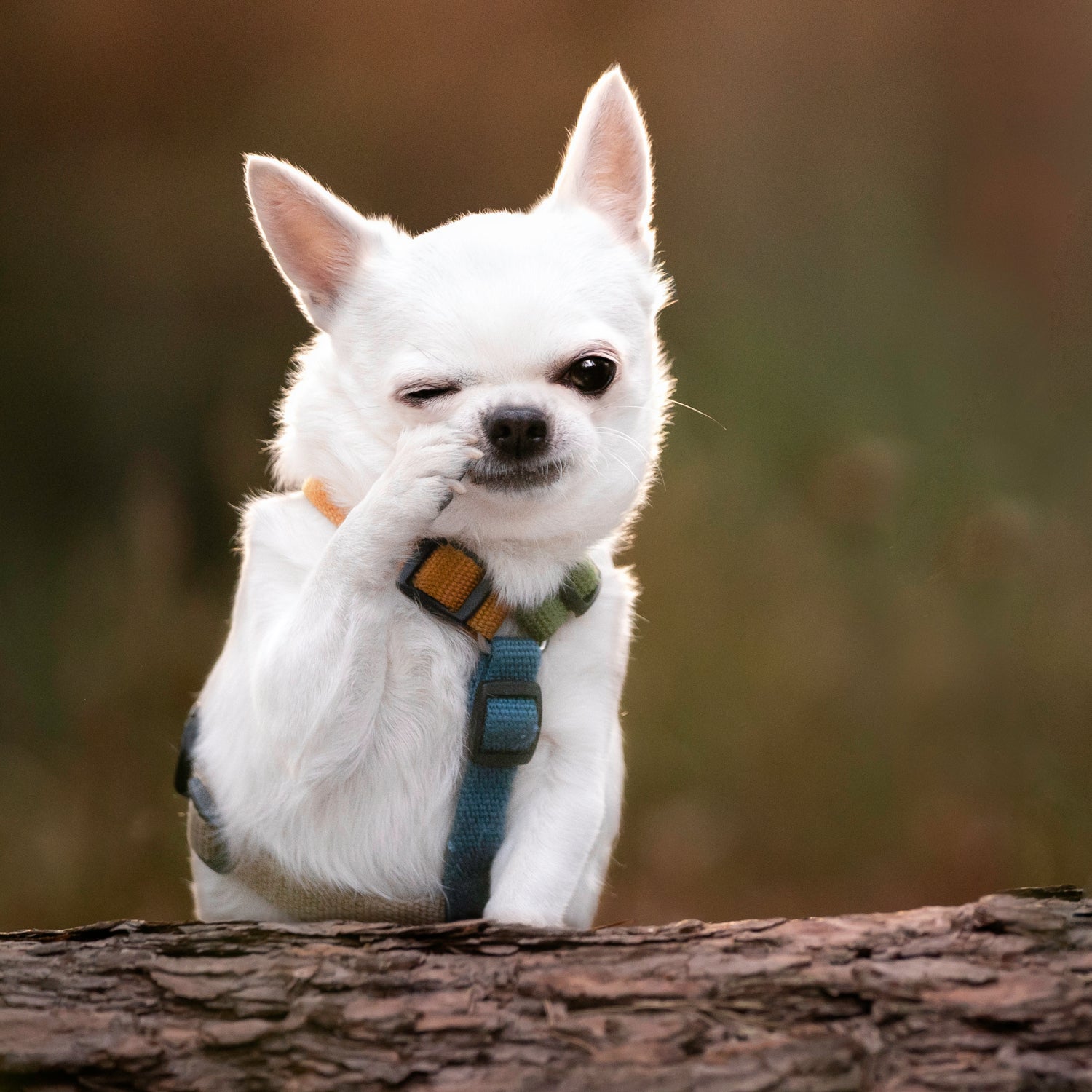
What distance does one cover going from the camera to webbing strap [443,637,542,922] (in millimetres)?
1861

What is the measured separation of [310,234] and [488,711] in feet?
3.10

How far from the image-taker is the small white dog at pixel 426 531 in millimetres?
1773

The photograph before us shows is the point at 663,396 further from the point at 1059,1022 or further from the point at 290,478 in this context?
the point at 1059,1022

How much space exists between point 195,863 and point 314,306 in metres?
1.17

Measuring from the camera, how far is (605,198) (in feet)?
7.06

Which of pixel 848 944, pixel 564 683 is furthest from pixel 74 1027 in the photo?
pixel 848 944

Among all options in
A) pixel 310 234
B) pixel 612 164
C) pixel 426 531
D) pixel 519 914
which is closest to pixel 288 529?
pixel 426 531

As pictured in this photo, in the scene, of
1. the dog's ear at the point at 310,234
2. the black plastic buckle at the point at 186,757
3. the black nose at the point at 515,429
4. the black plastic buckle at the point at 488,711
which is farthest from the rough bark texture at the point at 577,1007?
the dog's ear at the point at 310,234

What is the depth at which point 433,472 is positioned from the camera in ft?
5.63

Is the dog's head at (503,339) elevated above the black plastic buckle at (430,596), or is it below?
above

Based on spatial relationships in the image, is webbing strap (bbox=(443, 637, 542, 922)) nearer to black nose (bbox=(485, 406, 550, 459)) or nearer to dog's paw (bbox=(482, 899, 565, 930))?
dog's paw (bbox=(482, 899, 565, 930))

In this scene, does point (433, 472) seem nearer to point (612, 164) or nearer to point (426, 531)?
point (426, 531)

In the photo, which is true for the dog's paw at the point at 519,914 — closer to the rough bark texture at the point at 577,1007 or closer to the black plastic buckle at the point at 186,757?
the rough bark texture at the point at 577,1007

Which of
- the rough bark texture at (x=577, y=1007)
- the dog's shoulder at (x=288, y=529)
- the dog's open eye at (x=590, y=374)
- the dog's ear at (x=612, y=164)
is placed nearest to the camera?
the rough bark texture at (x=577, y=1007)
